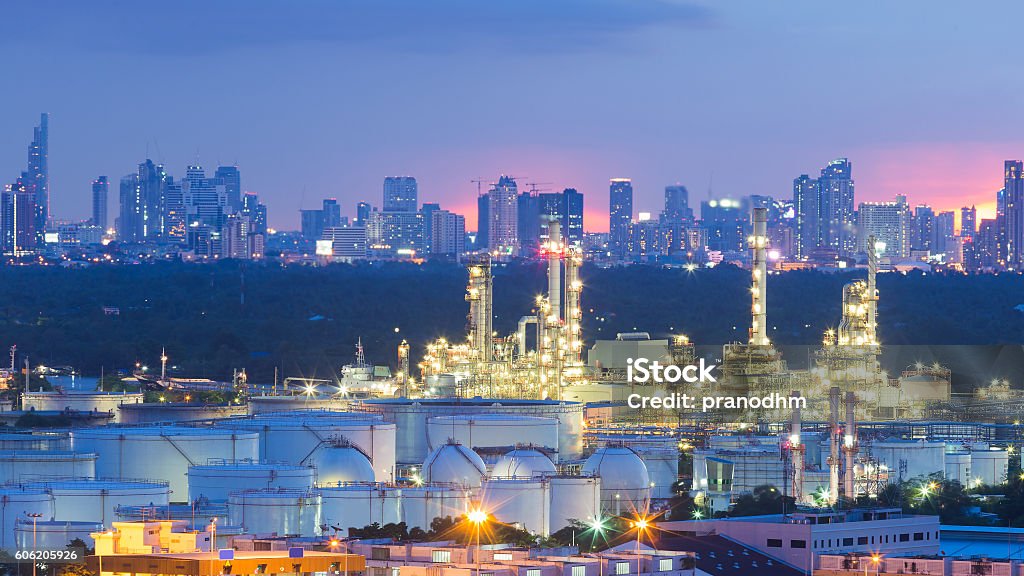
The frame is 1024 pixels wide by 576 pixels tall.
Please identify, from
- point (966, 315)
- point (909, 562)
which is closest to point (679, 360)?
point (909, 562)

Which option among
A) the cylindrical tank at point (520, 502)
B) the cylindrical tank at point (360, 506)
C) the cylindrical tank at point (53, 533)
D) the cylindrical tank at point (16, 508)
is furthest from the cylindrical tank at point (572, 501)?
the cylindrical tank at point (53, 533)

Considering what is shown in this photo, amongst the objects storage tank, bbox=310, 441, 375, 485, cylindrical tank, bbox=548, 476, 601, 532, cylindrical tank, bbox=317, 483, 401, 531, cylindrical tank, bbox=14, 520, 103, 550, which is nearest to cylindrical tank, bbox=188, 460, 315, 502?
cylindrical tank, bbox=317, 483, 401, 531

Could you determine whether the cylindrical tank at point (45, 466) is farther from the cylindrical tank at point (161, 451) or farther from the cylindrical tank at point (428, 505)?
the cylindrical tank at point (428, 505)

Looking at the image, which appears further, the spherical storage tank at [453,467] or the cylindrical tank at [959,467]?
the cylindrical tank at [959,467]

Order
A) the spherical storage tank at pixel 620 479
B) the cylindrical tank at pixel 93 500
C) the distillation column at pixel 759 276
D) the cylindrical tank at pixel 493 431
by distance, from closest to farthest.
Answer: the cylindrical tank at pixel 93 500
the spherical storage tank at pixel 620 479
the cylindrical tank at pixel 493 431
the distillation column at pixel 759 276

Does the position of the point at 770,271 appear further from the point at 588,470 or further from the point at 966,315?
the point at 588,470

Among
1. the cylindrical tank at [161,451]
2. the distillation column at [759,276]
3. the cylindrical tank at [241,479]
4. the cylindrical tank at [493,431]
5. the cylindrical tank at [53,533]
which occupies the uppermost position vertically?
the distillation column at [759,276]

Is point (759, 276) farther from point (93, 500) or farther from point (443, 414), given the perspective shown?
point (93, 500)
